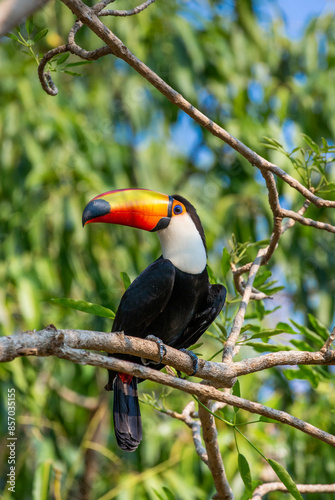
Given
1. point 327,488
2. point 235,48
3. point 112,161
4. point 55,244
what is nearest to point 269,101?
point 235,48

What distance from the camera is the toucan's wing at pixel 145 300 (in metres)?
2.53

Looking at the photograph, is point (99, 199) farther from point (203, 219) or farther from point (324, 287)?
point (324, 287)

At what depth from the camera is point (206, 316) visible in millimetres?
2779

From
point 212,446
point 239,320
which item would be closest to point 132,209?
point 239,320

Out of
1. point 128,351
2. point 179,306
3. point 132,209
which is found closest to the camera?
point 128,351

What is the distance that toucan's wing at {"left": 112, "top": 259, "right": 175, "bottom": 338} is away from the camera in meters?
2.53

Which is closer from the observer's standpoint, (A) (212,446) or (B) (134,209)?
(A) (212,446)

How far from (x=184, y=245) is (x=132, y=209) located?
0.29 meters

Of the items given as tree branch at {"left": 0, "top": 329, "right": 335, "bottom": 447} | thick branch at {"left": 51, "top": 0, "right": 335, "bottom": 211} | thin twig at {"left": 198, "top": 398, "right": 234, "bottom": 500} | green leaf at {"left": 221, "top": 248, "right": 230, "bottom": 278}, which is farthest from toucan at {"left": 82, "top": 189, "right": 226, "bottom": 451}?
thick branch at {"left": 51, "top": 0, "right": 335, "bottom": 211}

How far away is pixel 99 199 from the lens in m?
2.67

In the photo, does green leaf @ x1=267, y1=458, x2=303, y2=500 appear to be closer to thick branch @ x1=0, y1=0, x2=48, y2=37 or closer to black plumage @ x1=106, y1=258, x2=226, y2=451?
black plumage @ x1=106, y1=258, x2=226, y2=451

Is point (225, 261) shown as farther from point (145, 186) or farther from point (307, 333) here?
point (145, 186)

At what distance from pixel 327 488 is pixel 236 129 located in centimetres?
295

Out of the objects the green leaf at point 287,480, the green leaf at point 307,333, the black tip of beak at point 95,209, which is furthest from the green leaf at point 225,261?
the green leaf at point 287,480
